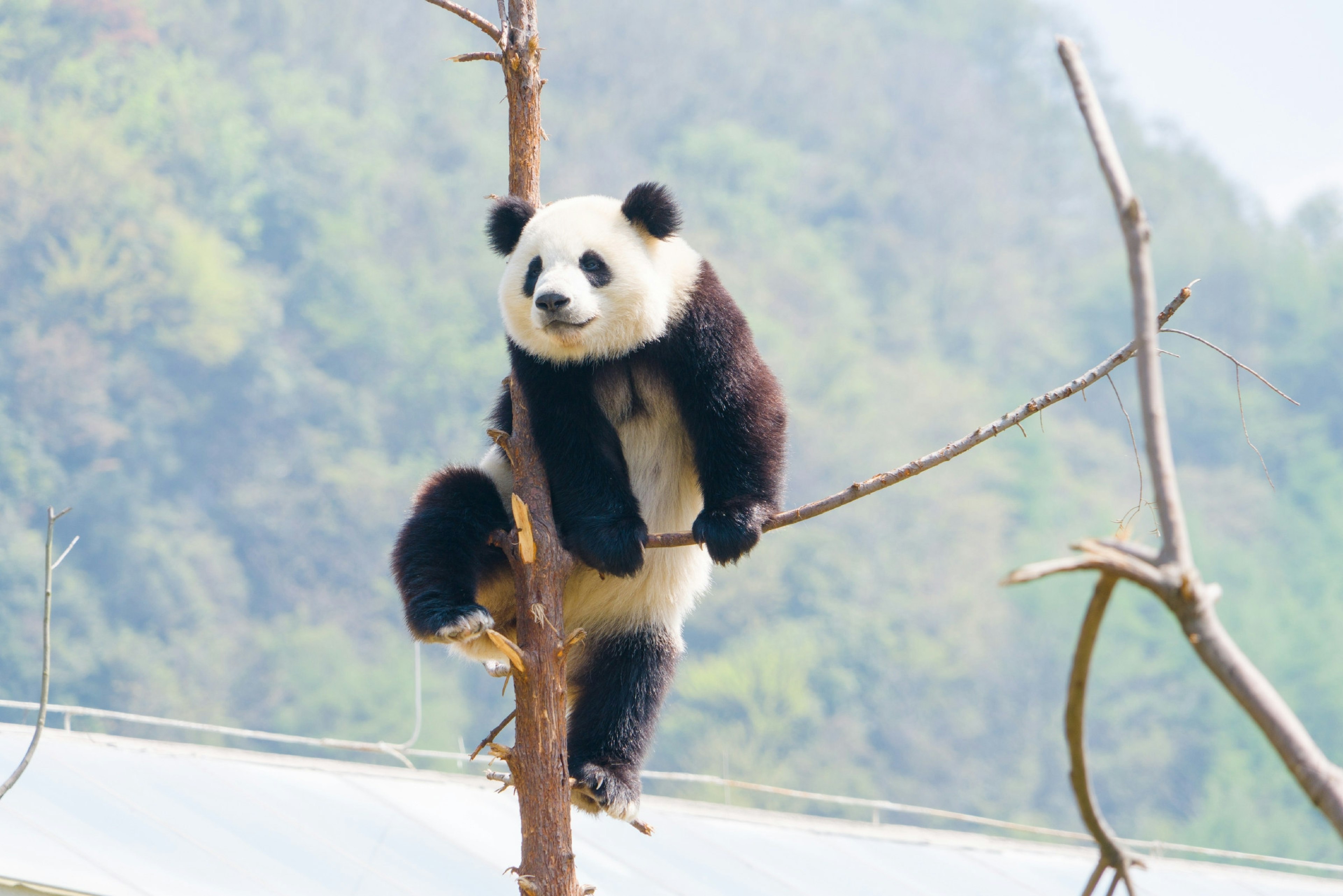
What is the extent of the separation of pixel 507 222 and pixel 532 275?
21cm

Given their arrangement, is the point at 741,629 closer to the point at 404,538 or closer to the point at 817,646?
the point at 817,646

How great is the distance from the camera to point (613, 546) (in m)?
3.80

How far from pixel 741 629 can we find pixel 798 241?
23.5m

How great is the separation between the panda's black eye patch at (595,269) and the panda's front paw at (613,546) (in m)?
0.75

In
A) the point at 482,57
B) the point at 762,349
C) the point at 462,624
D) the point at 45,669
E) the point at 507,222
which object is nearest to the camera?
the point at 45,669

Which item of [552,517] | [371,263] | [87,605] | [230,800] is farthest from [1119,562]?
[371,263]

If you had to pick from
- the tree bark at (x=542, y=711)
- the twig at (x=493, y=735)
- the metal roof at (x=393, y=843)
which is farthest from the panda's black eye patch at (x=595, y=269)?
the metal roof at (x=393, y=843)

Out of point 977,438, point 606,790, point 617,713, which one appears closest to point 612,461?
point 617,713

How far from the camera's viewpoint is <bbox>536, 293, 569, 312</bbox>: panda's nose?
12.4ft

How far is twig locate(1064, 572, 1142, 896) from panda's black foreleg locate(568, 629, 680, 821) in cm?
273

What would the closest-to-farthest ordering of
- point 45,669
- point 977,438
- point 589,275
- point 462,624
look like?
point 45,669, point 977,438, point 462,624, point 589,275

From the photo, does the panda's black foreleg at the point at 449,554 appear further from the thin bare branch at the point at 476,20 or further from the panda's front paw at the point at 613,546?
the thin bare branch at the point at 476,20

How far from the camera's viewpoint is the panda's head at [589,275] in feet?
12.9

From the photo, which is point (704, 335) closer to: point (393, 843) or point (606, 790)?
point (606, 790)
